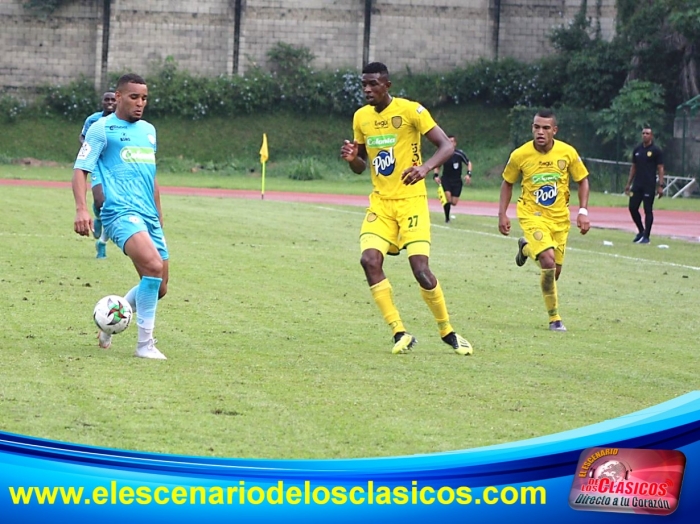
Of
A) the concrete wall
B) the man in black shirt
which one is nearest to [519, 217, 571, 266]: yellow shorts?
the man in black shirt

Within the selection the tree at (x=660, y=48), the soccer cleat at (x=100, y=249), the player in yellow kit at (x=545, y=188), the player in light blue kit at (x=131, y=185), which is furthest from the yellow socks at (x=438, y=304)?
the tree at (x=660, y=48)

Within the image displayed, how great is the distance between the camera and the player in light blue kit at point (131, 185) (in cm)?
902

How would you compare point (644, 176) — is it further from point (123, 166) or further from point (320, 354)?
point (123, 166)

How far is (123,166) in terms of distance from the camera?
916cm

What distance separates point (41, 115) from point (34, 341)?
49236mm

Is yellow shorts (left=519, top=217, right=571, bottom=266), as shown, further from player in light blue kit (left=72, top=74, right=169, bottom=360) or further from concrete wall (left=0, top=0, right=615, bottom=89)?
concrete wall (left=0, top=0, right=615, bottom=89)

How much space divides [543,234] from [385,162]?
3.07m

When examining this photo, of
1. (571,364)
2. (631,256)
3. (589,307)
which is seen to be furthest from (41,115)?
(571,364)

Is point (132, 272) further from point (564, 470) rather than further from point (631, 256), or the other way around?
point (564, 470)

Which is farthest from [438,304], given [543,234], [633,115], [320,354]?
[633,115]

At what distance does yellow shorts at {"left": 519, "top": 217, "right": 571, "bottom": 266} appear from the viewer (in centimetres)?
1244

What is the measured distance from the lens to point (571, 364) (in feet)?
31.7

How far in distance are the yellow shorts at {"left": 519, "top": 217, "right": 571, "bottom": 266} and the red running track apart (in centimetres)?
1338

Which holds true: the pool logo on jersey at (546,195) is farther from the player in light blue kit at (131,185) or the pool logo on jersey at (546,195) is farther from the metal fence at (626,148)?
the metal fence at (626,148)
